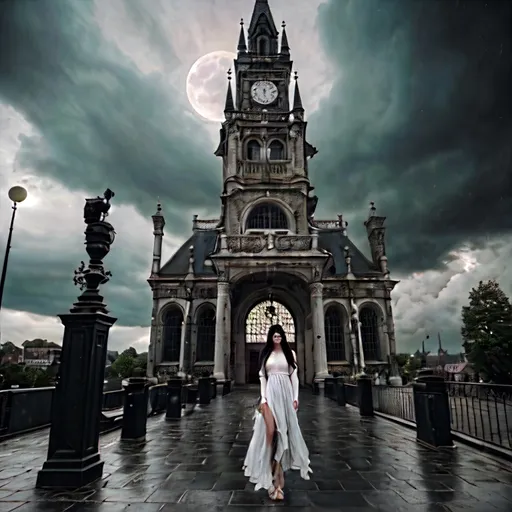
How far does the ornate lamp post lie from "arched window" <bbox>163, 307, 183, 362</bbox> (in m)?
20.3

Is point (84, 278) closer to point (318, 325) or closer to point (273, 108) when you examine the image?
point (318, 325)

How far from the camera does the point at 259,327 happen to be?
25.6 m

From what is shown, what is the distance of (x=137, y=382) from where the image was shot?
7.49 meters

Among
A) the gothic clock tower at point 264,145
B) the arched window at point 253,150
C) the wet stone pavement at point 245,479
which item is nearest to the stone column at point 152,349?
the gothic clock tower at point 264,145

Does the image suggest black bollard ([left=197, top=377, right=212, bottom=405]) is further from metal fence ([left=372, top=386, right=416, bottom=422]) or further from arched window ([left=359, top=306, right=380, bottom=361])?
arched window ([left=359, top=306, right=380, bottom=361])

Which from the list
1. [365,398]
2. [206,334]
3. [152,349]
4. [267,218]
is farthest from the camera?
[267,218]

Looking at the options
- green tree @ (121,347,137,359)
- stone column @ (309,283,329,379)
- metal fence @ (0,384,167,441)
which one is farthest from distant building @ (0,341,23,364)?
metal fence @ (0,384,167,441)

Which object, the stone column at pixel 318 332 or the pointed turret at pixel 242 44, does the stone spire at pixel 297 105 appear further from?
the stone column at pixel 318 332

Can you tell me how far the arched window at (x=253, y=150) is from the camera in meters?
27.3

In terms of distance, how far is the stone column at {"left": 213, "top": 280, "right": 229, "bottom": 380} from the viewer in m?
19.9

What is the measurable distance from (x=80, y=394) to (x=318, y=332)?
17.5m

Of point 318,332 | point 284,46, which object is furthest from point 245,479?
point 284,46

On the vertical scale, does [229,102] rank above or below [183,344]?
above

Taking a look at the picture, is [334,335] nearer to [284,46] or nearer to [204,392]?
[204,392]
